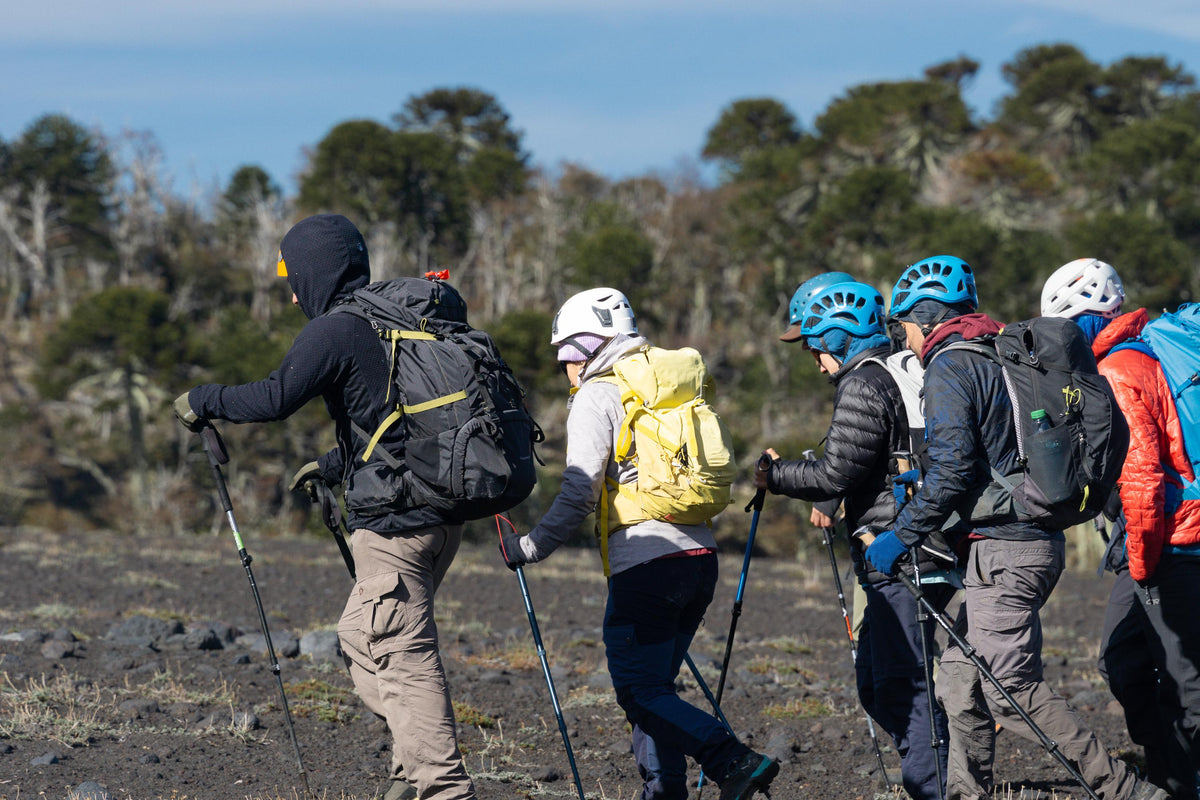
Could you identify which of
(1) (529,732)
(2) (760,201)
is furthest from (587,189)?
(1) (529,732)

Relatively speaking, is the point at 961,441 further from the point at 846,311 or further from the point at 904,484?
the point at 846,311

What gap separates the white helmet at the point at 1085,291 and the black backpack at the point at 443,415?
202 centimetres

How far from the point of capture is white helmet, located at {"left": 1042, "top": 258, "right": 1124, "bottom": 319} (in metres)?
4.18

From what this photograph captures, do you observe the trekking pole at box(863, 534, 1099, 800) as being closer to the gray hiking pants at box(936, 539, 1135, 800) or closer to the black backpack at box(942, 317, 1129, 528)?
the gray hiking pants at box(936, 539, 1135, 800)

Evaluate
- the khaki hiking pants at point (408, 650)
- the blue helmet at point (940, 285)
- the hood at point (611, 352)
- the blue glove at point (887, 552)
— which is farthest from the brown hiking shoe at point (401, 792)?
the blue helmet at point (940, 285)

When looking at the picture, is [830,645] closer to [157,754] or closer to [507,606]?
[507,606]

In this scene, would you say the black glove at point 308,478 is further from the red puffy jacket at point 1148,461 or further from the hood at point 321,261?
the red puffy jacket at point 1148,461

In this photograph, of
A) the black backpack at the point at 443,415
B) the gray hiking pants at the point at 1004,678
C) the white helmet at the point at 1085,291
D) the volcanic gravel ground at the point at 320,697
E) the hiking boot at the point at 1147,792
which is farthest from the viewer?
the volcanic gravel ground at the point at 320,697

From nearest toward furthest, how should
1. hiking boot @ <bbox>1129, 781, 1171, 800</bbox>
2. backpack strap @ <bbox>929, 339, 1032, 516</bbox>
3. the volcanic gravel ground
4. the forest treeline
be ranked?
backpack strap @ <bbox>929, 339, 1032, 516</bbox> < hiking boot @ <bbox>1129, 781, 1171, 800</bbox> < the volcanic gravel ground < the forest treeline

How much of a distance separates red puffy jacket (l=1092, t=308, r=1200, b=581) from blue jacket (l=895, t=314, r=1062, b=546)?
1.20 ft

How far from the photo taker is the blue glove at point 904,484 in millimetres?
3693

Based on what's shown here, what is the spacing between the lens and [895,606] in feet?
12.9

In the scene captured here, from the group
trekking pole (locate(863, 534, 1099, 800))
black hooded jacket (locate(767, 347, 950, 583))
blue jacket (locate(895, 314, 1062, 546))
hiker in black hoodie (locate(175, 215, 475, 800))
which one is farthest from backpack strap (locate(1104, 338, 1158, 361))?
hiker in black hoodie (locate(175, 215, 475, 800))

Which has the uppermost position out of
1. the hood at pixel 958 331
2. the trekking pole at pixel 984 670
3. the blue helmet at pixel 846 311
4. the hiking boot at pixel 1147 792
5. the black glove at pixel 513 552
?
the blue helmet at pixel 846 311
